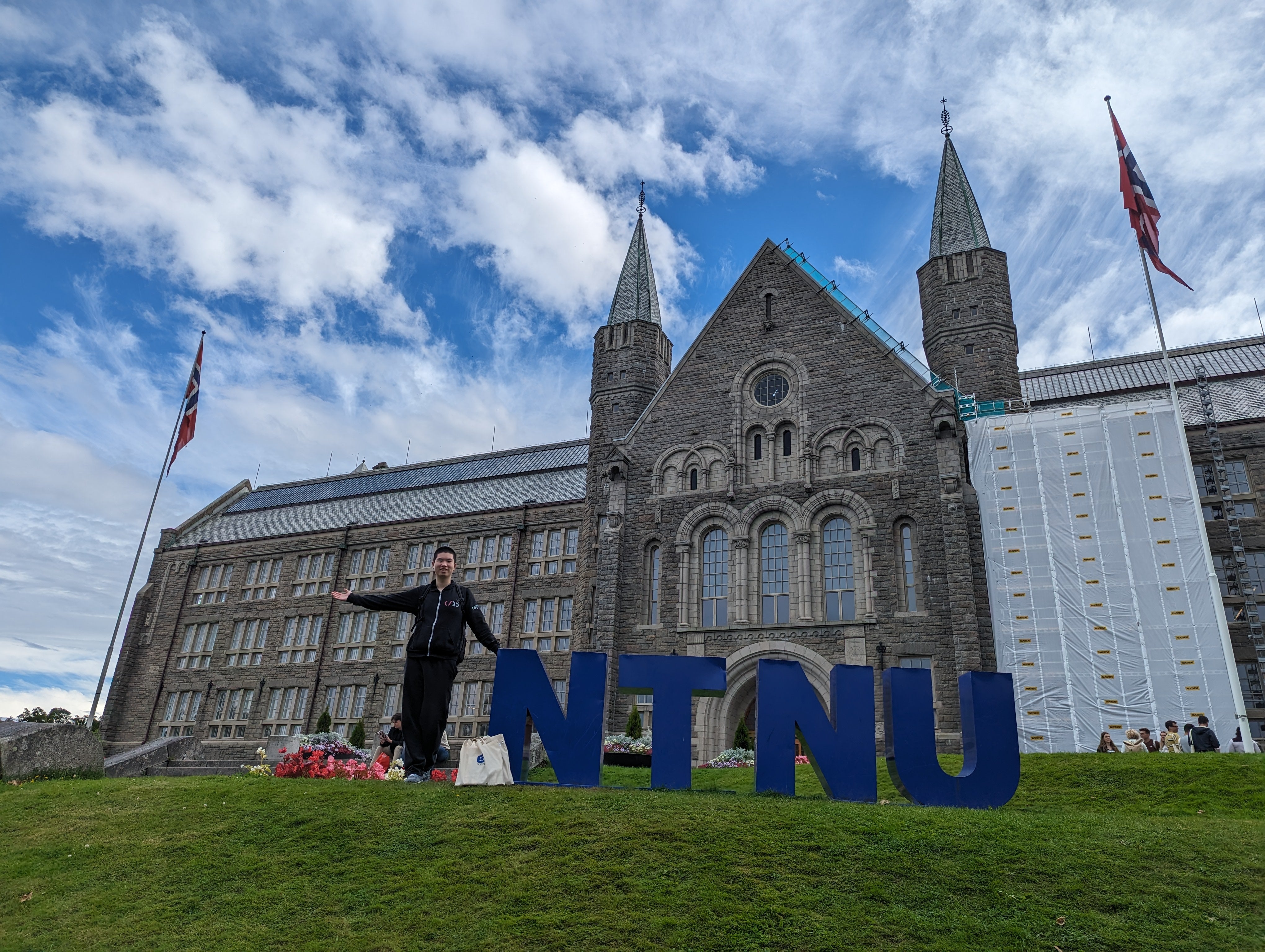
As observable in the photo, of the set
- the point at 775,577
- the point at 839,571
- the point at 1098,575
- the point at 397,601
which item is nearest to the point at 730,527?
the point at 775,577

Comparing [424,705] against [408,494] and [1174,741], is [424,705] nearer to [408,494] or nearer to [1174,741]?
[1174,741]

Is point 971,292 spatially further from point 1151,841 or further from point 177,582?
point 177,582

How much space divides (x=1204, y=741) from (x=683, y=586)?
14458 millimetres

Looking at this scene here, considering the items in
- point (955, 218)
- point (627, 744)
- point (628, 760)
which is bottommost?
point (628, 760)

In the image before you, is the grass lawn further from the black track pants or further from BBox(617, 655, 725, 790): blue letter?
BBox(617, 655, 725, 790): blue letter

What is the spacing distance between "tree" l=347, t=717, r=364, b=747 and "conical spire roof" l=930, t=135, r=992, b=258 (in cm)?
2821

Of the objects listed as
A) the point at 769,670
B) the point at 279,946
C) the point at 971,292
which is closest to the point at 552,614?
the point at 971,292

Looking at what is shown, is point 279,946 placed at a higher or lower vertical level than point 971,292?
lower

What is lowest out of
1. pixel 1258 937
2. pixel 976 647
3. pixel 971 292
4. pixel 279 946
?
pixel 279 946

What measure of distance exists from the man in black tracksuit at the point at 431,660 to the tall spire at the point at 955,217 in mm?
25677

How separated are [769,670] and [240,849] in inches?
283

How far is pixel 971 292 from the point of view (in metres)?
30.4

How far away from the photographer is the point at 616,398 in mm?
33969

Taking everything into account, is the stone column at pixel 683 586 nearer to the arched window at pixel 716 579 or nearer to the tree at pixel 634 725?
the arched window at pixel 716 579
